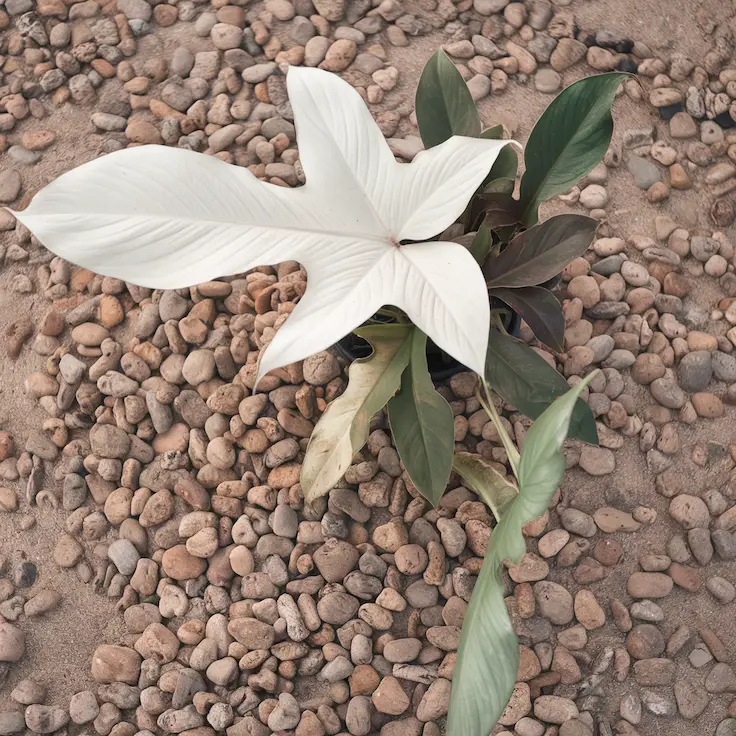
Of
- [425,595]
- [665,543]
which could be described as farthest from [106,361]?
[665,543]

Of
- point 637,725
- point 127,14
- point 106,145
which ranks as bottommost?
point 637,725

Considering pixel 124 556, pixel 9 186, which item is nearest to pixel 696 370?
pixel 124 556

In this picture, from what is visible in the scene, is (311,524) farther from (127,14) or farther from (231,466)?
(127,14)

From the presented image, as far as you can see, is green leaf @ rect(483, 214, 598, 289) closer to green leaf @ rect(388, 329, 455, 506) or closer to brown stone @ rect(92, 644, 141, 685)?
green leaf @ rect(388, 329, 455, 506)

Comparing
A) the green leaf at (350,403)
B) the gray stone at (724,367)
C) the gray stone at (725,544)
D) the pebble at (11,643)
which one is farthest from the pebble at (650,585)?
the pebble at (11,643)

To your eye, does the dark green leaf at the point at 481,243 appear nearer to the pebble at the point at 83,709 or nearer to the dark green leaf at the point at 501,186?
the dark green leaf at the point at 501,186

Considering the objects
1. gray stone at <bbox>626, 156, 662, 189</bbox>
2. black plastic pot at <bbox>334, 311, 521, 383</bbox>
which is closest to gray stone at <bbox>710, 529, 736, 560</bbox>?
black plastic pot at <bbox>334, 311, 521, 383</bbox>

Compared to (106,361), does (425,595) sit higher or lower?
lower
